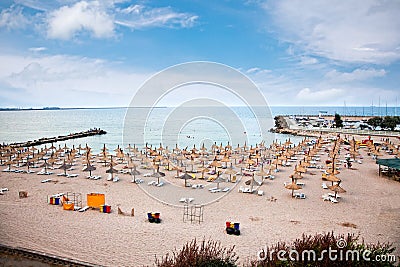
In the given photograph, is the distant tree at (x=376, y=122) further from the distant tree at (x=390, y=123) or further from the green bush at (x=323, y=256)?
the green bush at (x=323, y=256)

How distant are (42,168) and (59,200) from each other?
31.6ft

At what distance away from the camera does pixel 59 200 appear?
12.8m

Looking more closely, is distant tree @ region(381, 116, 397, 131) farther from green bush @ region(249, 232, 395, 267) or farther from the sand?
green bush @ region(249, 232, 395, 267)

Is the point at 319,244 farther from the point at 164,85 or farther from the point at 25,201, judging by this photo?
the point at 25,201

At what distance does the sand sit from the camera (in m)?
8.83

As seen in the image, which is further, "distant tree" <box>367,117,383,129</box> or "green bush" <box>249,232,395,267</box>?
"distant tree" <box>367,117,383,129</box>

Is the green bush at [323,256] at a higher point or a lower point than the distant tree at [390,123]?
lower

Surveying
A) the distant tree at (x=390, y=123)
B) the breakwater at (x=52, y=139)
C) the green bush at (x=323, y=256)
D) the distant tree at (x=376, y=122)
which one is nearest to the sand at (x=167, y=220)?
the green bush at (x=323, y=256)

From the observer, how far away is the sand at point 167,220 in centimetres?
883

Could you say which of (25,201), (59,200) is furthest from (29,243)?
(25,201)

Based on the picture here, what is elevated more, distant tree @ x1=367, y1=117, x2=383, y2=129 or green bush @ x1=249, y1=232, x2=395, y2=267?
distant tree @ x1=367, y1=117, x2=383, y2=129

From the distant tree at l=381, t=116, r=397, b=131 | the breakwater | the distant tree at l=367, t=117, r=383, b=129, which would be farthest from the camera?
the distant tree at l=367, t=117, r=383, b=129

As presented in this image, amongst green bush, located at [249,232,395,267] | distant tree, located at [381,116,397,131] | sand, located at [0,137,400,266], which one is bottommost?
sand, located at [0,137,400,266]

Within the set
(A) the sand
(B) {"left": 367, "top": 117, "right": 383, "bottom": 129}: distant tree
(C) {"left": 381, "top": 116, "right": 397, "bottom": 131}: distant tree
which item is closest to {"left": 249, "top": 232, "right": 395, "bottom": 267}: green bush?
(A) the sand
